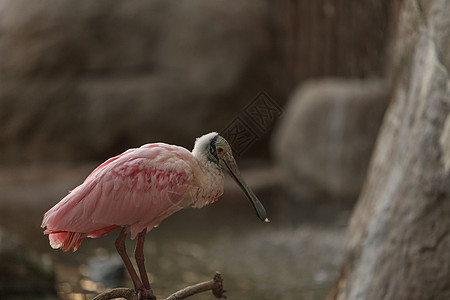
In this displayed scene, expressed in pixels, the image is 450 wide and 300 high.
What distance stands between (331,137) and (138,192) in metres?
7.10

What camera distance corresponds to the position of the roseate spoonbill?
5.73 ft

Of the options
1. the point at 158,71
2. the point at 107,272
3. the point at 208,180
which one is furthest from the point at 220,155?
the point at 158,71

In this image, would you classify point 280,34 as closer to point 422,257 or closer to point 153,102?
point 153,102

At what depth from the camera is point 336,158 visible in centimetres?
865

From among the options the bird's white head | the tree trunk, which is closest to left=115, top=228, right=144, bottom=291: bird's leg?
the bird's white head

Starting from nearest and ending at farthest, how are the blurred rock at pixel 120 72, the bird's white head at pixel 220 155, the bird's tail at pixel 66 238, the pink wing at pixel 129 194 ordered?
the bird's white head at pixel 220 155, the pink wing at pixel 129 194, the bird's tail at pixel 66 238, the blurred rock at pixel 120 72

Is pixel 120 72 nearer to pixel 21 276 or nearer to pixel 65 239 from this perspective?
pixel 21 276

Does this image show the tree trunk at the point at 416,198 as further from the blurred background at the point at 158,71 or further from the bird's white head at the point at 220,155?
the blurred background at the point at 158,71

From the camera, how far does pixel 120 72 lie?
10930 mm

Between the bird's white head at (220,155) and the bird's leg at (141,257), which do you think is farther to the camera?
the bird's leg at (141,257)

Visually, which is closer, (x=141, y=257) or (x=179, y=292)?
(x=141, y=257)

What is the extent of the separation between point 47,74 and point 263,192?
412 cm

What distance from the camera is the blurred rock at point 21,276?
592 centimetres

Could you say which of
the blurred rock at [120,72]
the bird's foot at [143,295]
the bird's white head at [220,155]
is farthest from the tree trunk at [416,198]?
the blurred rock at [120,72]
